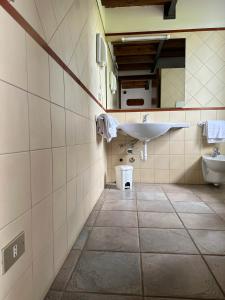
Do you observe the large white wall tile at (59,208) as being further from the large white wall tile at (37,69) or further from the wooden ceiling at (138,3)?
the wooden ceiling at (138,3)

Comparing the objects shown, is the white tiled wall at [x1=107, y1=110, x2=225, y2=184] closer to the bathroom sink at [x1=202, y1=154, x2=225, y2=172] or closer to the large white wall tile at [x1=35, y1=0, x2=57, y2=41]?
the bathroom sink at [x1=202, y1=154, x2=225, y2=172]

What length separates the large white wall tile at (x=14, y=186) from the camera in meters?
0.67

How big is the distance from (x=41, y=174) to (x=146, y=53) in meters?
2.85

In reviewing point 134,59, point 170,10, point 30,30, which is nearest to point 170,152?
point 134,59

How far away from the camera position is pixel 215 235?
151 cm

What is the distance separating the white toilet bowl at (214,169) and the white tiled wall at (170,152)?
165mm

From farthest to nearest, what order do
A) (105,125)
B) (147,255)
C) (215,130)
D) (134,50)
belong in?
(134,50) < (215,130) < (105,125) < (147,255)

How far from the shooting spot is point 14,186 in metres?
0.73

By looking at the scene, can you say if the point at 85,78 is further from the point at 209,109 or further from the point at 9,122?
the point at 209,109

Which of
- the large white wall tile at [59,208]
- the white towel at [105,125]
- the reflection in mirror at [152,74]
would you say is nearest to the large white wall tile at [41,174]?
the large white wall tile at [59,208]

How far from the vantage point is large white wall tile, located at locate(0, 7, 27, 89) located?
26.6 inches

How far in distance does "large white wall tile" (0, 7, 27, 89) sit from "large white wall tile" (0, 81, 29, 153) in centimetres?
4

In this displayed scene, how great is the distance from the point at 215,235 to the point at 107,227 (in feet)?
2.47

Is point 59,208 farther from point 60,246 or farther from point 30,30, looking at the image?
point 30,30
